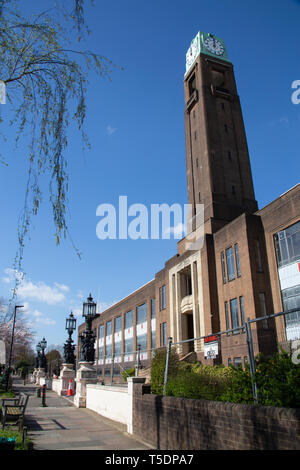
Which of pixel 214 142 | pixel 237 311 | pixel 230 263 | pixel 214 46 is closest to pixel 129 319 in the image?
pixel 230 263

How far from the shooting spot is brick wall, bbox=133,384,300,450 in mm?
4922

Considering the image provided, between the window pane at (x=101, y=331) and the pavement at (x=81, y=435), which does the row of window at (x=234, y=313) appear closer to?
the pavement at (x=81, y=435)

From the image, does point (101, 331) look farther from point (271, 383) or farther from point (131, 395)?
point (271, 383)

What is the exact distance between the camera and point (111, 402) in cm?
1430

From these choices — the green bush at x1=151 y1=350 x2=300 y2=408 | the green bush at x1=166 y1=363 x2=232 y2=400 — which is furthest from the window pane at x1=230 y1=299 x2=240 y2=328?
the green bush at x1=166 y1=363 x2=232 y2=400

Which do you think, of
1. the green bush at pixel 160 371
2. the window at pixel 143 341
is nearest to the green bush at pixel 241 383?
the green bush at pixel 160 371

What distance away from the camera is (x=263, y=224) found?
89.9 ft

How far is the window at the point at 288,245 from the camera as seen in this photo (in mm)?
A: 23734

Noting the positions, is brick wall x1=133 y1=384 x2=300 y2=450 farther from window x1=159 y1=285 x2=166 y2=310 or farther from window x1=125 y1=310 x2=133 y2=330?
window x1=125 y1=310 x2=133 y2=330

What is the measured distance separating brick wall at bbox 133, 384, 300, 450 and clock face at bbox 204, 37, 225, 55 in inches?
2015

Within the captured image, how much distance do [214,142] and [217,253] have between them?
1664 centimetres
